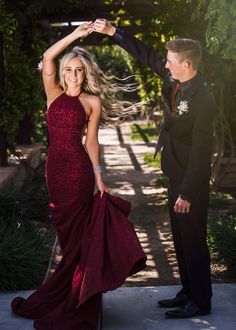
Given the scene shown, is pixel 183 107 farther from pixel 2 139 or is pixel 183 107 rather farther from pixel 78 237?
pixel 2 139

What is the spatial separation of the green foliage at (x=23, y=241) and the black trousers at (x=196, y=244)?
1.42 meters

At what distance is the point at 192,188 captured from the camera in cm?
386

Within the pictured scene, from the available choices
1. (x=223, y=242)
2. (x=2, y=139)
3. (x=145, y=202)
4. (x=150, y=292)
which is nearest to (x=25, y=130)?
(x=2, y=139)

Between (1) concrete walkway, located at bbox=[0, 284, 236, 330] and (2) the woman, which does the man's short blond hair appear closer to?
(2) the woman

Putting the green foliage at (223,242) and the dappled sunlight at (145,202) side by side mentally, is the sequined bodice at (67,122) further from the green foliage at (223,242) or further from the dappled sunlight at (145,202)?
the green foliage at (223,242)

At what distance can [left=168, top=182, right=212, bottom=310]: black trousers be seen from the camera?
401cm

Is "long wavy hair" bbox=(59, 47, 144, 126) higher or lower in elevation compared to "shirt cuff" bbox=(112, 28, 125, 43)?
lower

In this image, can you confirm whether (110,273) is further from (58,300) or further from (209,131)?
(209,131)

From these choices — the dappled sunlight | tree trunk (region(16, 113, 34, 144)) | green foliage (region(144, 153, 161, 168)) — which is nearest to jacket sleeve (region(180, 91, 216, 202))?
the dappled sunlight

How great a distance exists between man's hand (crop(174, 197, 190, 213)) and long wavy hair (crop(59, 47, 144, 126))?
2.53ft

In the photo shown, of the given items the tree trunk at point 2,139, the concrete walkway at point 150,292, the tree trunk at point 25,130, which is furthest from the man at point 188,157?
the tree trunk at point 25,130

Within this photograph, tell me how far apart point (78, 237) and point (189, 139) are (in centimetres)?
92

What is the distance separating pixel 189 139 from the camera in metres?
3.97

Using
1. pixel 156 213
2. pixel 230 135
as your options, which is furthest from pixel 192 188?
pixel 230 135
